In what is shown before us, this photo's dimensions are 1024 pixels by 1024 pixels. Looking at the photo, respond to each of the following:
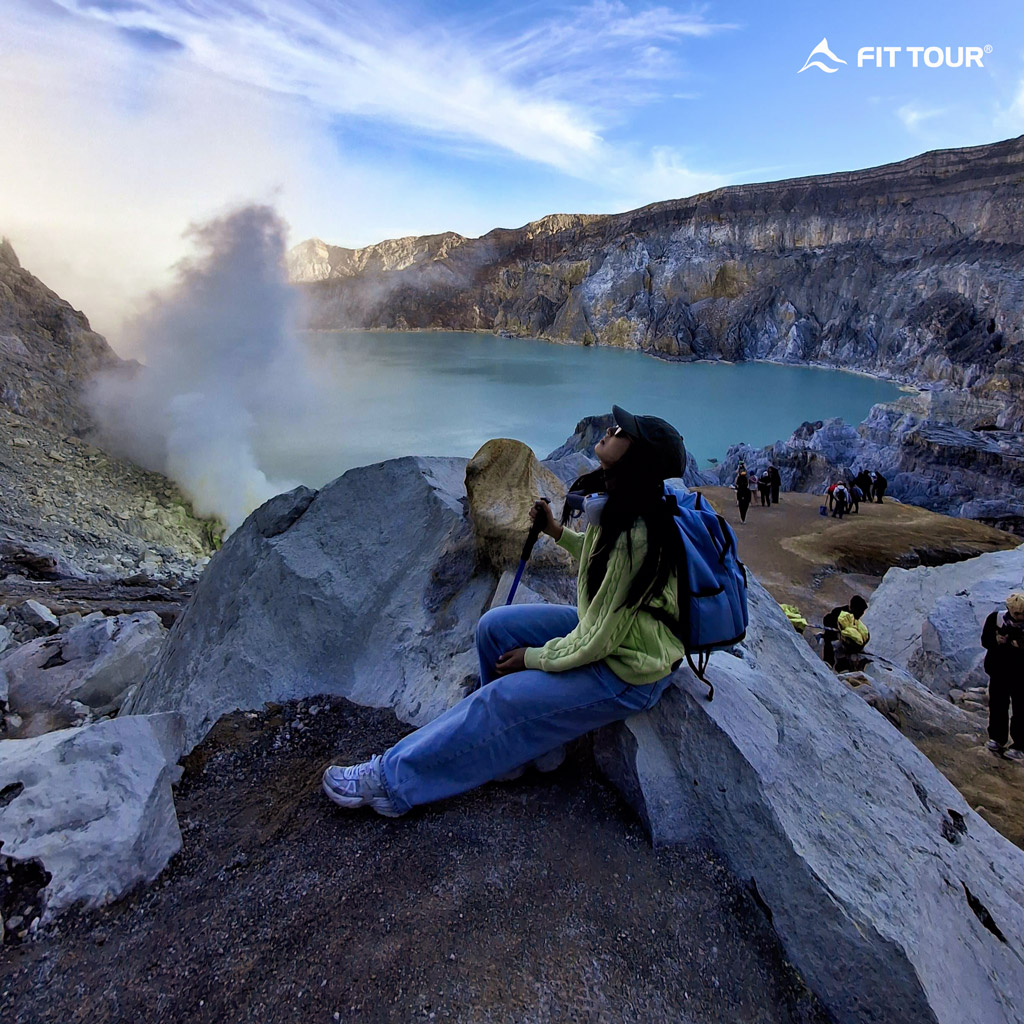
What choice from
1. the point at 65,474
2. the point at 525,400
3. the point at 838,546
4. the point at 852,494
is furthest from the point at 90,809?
the point at 525,400

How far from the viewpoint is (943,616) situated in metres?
6.65

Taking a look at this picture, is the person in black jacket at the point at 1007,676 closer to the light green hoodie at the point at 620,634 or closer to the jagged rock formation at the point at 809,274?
the light green hoodie at the point at 620,634

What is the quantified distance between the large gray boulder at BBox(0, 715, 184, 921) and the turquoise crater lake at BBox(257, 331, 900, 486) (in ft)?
71.9

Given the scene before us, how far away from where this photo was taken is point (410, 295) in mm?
105438

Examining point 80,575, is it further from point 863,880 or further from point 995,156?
point 995,156

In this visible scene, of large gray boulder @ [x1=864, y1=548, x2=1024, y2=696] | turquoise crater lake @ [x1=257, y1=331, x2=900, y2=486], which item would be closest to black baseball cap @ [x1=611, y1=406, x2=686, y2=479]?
large gray boulder @ [x1=864, y1=548, x2=1024, y2=696]

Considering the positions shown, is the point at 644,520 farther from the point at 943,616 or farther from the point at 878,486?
the point at 878,486

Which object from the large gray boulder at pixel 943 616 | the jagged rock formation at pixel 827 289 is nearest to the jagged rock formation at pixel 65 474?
the large gray boulder at pixel 943 616

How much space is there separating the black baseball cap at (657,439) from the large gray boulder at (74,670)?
15.3ft

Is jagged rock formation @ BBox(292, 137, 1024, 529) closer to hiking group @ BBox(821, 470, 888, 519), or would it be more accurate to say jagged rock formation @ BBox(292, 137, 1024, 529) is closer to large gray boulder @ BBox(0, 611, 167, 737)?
hiking group @ BBox(821, 470, 888, 519)

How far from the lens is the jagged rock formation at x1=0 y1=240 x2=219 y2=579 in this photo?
465 inches

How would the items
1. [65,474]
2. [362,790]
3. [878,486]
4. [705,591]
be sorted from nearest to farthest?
[705,591] → [362,790] → [65,474] → [878,486]

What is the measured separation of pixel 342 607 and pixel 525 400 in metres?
41.1

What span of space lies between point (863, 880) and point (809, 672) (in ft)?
4.30
